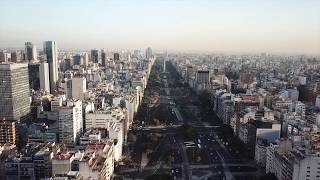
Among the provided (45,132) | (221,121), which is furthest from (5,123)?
(221,121)

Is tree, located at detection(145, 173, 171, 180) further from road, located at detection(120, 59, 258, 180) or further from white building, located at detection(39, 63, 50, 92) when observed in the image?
white building, located at detection(39, 63, 50, 92)

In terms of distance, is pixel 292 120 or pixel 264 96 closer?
pixel 292 120

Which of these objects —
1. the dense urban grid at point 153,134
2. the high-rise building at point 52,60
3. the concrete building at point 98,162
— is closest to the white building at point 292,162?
the dense urban grid at point 153,134

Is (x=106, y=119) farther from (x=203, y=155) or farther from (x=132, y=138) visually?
(x=203, y=155)

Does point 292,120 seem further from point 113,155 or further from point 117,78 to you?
point 117,78

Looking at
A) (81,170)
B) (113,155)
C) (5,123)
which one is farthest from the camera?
(5,123)

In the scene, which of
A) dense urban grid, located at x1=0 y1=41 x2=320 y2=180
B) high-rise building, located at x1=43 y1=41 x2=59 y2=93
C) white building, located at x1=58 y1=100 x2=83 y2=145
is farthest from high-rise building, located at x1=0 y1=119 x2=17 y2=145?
high-rise building, located at x1=43 y1=41 x2=59 y2=93

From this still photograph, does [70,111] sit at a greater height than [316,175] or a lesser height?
greater

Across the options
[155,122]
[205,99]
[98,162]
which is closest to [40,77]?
[155,122]
